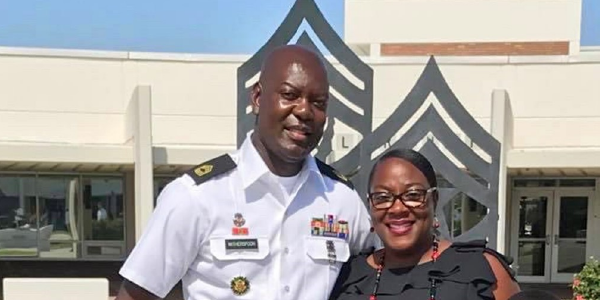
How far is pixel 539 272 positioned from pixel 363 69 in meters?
8.80

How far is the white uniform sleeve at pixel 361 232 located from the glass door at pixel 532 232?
34.9 ft

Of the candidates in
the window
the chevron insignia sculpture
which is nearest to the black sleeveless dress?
the chevron insignia sculpture

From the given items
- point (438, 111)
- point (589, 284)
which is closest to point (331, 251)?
point (589, 284)

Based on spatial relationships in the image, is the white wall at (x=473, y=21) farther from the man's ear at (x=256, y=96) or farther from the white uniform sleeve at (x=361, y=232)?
the man's ear at (x=256, y=96)

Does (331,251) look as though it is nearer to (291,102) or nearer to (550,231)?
(291,102)

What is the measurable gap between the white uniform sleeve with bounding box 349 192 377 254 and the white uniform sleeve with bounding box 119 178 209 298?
1.65 ft

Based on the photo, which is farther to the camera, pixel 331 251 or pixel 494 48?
pixel 494 48

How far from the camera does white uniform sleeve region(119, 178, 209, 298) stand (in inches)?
61.4

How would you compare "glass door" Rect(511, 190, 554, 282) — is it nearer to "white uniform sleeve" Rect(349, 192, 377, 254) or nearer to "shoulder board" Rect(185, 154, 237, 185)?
"white uniform sleeve" Rect(349, 192, 377, 254)

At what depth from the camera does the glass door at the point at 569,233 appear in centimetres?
1158

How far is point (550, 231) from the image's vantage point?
1165cm

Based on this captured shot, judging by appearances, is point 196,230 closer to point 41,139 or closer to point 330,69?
point 330,69

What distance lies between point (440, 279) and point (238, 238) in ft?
1.82

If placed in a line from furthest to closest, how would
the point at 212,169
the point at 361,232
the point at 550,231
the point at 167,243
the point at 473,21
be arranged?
the point at 473,21
the point at 550,231
the point at 361,232
the point at 212,169
the point at 167,243
